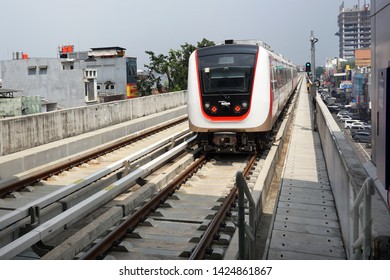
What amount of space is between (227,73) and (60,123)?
4.76 metres

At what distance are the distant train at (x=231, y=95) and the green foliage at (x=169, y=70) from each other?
26.4 m

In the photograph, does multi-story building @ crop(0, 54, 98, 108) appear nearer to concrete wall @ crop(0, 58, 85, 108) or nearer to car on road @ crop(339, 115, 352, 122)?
concrete wall @ crop(0, 58, 85, 108)

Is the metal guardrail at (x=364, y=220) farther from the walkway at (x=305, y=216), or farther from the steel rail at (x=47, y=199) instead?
the steel rail at (x=47, y=199)

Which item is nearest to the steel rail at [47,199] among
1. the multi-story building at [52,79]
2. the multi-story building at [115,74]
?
the multi-story building at [52,79]

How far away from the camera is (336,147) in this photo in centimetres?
764

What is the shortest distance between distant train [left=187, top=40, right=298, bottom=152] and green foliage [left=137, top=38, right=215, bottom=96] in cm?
2637

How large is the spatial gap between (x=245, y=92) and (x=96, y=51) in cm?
5079

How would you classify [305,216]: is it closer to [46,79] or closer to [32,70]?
[46,79]

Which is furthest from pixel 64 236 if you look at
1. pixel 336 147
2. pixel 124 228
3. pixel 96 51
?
pixel 96 51

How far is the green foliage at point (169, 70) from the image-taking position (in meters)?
38.8

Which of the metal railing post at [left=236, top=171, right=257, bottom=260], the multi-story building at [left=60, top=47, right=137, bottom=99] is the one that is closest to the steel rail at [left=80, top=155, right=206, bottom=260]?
the metal railing post at [left=236, top=171, right=257, bottom=260]

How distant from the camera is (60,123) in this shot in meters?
12.3

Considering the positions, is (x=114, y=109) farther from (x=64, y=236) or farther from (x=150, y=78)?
(x=150, y=78)

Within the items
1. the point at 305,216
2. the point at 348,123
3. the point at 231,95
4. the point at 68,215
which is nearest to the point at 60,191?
the point at 68,215
